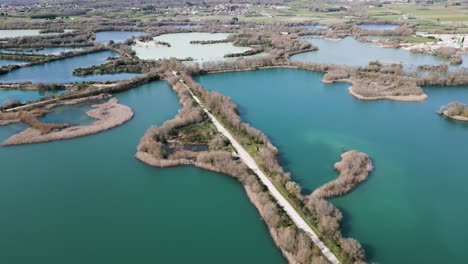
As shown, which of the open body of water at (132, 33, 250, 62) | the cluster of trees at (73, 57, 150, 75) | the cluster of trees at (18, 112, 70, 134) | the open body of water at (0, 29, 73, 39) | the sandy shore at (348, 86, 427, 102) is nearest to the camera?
the cluster of trees at (18, 112, 70, 134)

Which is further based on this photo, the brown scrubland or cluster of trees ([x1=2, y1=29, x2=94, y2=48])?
cluster of trees ([x1=2, y1=29, x2=94, y2=48])

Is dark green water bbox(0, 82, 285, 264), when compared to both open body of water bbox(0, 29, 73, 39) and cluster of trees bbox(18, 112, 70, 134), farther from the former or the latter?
open body of water bbox(0, 29, 73, 39)

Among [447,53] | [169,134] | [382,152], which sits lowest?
[382,152]

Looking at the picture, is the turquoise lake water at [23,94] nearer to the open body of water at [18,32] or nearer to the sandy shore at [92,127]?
the sandy shore at [92,127]

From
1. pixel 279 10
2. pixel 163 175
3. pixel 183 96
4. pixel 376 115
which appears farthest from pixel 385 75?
pixel 279 10

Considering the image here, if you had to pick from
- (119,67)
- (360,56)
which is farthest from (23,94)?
(360,56)

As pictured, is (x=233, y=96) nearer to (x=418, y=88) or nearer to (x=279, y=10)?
(x=418, y=88)

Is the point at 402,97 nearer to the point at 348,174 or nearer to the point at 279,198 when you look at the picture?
the point at 348,174

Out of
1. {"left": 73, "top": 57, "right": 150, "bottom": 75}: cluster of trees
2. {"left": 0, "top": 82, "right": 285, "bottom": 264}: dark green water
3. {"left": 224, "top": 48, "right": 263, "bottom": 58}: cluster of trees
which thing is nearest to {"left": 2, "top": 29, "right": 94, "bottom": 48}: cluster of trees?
{"left": 73, "top": 57, "right": 150, "bottom": 75}: cluster of trees
